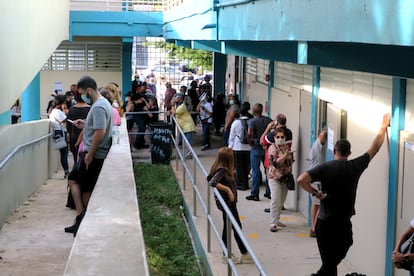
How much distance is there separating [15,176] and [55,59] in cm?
1278

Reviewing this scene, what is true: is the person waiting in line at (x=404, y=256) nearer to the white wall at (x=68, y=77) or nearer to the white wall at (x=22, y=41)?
the white wall at (x=22, y=41)

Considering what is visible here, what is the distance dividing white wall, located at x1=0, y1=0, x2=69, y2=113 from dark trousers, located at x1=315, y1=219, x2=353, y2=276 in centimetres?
463

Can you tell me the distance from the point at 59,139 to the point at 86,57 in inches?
388

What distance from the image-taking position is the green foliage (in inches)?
1428

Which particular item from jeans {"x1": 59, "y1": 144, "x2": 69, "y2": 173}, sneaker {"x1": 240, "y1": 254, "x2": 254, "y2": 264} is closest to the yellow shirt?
jeans {"x1": 59, "y1": 144, "x2": 69, "y2": 173}

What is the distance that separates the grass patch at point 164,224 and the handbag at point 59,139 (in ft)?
4.98

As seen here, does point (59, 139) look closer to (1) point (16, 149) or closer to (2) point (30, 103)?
(1) point (16, 149)

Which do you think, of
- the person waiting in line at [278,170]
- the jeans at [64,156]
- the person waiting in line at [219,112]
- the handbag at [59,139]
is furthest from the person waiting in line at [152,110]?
the person waiting in line at [278,170]

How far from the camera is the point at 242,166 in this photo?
13078mm

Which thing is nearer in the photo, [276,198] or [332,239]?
[332,239]

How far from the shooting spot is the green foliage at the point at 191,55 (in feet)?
119

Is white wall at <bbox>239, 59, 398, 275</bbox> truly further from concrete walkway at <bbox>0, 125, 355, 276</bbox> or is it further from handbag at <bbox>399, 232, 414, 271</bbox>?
handbag at <bbox>399, 232, 414, 271</bbox>

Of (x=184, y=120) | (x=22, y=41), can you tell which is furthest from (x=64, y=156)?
(x=184, y=120)

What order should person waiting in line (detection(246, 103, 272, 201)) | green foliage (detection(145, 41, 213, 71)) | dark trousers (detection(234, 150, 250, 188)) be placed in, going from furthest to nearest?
green foliage (detection(145, 41, 213, 71)) → dark trousers (detection(234, 150, 250, 188)) → person waiting in line (detection(246, 103, 272, 201))
